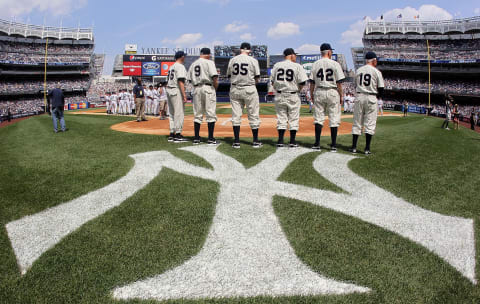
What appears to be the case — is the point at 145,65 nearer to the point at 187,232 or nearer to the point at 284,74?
the point at 284,74

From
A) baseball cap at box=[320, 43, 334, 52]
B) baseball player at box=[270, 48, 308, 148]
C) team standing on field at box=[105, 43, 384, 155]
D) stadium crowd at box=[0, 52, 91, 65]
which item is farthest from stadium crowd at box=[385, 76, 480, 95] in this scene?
stadium crowd at box=[0, 52, 91, 65]

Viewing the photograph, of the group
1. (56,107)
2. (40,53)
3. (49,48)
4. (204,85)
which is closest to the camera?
(204,85)

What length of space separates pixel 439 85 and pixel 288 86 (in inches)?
2024

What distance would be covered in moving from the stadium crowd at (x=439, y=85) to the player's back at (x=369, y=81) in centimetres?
4575

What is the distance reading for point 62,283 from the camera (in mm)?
2355

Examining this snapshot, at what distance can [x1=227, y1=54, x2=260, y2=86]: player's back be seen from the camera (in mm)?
6664

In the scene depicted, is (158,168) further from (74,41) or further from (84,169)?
(74,41)

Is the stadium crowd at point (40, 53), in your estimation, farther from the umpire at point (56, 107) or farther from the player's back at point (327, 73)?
the player's back at point (327, 73)

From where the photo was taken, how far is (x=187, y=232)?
10.3 ft

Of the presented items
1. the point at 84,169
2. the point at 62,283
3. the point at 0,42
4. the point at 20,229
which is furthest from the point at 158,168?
the point at 0,42

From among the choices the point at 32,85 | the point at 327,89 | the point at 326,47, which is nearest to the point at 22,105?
the point at 32,85

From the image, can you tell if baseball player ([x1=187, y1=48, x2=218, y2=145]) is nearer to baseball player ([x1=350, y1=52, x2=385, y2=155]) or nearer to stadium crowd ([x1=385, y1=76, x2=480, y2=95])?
baseball player ([x1=350, y1=52, x2=385, y2=155])

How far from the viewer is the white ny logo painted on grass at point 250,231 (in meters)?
2.37

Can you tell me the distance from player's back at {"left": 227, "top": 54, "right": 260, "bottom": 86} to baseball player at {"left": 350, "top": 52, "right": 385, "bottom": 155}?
2.38m
